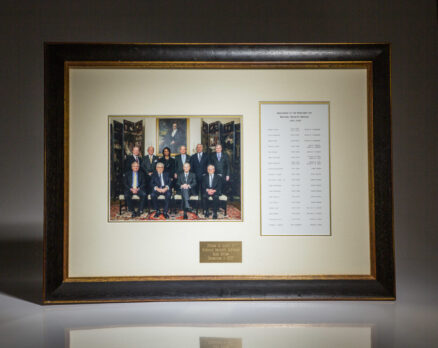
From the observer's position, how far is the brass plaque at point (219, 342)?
2.35 feet

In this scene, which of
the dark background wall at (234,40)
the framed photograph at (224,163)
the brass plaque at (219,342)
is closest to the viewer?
the brass plaque at (219,342)

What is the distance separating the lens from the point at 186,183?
104 centimetres

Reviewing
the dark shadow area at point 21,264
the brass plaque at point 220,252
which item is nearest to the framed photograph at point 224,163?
the brass plaque at point 220,252

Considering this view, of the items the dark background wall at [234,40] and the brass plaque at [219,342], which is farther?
the dark background wall at [234,40]

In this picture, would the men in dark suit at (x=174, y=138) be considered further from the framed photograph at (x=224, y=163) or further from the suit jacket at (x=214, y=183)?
the suit jacket at (x=214, y=183)

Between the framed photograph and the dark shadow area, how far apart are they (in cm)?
16

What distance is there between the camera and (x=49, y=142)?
969 mm

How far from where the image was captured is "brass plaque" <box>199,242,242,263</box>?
100cm

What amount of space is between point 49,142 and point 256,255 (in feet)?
2.06

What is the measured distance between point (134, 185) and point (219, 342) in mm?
482

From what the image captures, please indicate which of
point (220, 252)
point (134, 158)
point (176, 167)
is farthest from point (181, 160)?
point (220, 252)

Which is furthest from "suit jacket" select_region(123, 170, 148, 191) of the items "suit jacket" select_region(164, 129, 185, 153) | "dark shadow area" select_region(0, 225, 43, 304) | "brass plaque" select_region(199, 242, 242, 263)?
"dark shadow area" select_region(0, 225, 43, 304)

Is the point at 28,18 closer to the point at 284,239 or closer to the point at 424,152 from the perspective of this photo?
the point at 284,239

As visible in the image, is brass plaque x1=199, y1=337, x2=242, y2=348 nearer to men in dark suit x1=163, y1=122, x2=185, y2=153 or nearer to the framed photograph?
the framed photograph
